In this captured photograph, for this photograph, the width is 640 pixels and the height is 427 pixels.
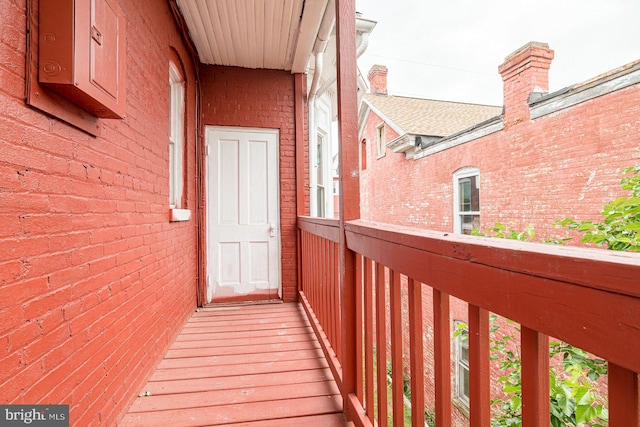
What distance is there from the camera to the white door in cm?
364

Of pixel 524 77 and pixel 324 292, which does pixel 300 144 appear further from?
pixel 524 77

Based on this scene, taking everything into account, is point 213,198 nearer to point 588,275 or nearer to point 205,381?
point 205,381

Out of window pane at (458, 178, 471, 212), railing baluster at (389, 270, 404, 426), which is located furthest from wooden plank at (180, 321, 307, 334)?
window pane at (458, 178, 471, 212)

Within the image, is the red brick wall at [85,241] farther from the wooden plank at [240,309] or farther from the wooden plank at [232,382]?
the wooden plank at [240,309]

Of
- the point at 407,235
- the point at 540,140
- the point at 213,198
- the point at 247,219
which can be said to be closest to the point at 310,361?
the point at 407,235

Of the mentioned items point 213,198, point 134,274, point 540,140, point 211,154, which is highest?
point 540,140

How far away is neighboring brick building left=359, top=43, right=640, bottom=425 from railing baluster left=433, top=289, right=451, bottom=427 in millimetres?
1764

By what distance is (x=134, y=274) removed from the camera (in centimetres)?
179

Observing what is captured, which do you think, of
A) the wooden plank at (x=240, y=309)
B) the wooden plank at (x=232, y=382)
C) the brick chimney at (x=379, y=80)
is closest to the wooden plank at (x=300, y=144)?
the wooden plank at (x=240, y=309)

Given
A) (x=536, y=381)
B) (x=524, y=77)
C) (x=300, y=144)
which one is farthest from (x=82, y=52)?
(x=524, y=77)

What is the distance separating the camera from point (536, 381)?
0.56 meters

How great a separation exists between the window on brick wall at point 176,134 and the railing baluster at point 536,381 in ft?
9.30

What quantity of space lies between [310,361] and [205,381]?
2.39 ft

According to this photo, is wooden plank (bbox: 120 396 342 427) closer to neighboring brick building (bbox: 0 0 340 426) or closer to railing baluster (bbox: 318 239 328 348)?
neighboring brick building (bbox: 0 0 340 426)
